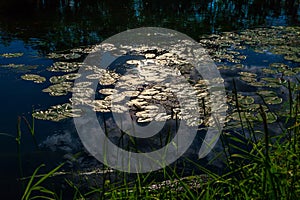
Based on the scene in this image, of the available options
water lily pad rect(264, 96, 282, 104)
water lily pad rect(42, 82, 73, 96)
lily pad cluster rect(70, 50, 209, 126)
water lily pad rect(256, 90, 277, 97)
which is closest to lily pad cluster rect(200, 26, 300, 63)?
lily pad cluster rect(70, 50, 209, 126)

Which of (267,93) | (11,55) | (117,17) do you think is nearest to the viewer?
(267,93)

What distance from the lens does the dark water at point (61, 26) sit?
2.59m

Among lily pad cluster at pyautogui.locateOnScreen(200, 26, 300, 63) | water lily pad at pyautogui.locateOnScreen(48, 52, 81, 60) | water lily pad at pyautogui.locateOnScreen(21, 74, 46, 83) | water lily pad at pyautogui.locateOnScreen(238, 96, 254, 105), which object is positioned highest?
lily pad cluster at pyautogui.locateOnScreen(200, 26, 300, 63)

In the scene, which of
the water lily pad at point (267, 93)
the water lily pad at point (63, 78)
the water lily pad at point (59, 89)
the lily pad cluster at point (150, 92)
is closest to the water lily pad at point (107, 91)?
the lily pad cluster at point (150, 92)

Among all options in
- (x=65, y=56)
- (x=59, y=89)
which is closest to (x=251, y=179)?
(x=59, y=89)

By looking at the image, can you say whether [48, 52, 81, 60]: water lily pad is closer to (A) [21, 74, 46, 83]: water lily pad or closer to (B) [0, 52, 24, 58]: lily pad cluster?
(B) [0, 52, 24, 58]: lily pad cluster

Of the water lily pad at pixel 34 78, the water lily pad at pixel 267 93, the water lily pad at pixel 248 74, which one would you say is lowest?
the water lily pad at pixel 267 93

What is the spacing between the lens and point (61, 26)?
6.09 metres

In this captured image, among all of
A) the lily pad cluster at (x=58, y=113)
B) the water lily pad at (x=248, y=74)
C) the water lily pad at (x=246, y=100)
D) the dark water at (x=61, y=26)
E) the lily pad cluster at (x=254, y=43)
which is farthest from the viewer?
the lily pad cluster at (x=254, y=43)

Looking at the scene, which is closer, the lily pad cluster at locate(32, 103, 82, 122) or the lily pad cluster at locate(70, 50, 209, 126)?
the lily pad cluster at locate(32, 103, 82, 122)

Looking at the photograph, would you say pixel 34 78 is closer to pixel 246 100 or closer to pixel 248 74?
pixel 246 100

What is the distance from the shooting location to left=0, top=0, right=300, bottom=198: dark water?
2.59 meters

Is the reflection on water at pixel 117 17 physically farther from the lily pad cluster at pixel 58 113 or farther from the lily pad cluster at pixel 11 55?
the lily pad cluster at pixel 58 113

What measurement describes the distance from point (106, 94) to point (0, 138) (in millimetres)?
1139
